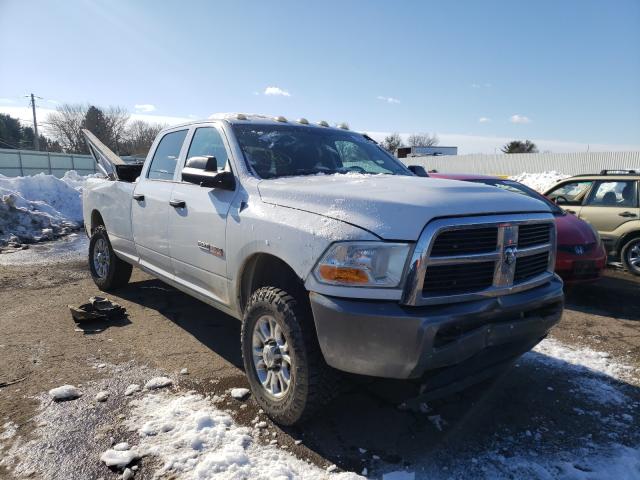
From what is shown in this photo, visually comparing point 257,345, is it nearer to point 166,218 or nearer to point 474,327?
point 474,327

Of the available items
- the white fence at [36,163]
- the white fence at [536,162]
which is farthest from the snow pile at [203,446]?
the white fence at [36,163]

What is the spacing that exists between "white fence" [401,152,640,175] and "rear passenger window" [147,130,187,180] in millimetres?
20941

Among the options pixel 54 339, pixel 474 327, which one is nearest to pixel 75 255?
pixel 54 339

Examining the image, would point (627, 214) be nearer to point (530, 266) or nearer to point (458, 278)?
point (530, 266)

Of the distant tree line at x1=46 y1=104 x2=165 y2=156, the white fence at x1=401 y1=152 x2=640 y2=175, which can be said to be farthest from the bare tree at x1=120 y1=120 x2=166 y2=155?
the white fence at x1=401 y1=152 x2=640 y2=175

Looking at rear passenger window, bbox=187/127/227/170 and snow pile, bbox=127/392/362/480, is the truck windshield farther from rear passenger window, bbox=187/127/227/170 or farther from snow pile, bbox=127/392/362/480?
snow pile, bbox=127/392/362/480

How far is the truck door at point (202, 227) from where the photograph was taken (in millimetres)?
3309

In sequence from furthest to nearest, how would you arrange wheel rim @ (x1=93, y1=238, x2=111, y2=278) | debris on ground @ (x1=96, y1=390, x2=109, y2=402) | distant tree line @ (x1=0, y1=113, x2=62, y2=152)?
distant tree line @ (x1=0, y1=113, x2=62, y2=152), wheel rim @ (x1=93, y1=238, x2=111, y2=278), debris on ground @ (x1=96, y1=390, x2=109, y2=402)

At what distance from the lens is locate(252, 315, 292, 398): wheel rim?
2.76 m

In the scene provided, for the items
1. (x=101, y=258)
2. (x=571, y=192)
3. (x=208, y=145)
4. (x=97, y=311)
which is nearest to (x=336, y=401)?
(x=208, y=145)

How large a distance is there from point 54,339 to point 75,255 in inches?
191

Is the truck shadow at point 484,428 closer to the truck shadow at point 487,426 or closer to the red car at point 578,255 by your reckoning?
the truck shadow at point 487,426

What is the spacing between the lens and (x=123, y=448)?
259 cm

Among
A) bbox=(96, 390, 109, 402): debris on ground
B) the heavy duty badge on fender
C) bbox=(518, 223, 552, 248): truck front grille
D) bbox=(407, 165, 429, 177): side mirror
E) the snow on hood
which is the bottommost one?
bbox=(96, 390, 109, 402): debris on ground
